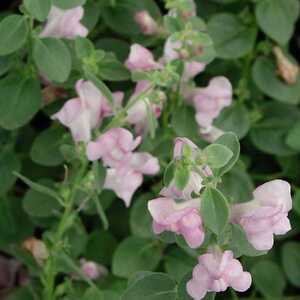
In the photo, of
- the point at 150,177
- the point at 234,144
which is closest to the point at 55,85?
the point at 150,177

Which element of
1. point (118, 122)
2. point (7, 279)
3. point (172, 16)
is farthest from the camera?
point (7, 279)

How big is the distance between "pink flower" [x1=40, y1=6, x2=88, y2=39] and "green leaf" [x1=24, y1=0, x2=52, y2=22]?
0.11 m

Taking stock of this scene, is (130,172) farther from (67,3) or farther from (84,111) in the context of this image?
(67,3)

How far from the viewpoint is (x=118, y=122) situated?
41.6 inches

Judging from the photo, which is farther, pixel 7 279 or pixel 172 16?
pixel 7 279

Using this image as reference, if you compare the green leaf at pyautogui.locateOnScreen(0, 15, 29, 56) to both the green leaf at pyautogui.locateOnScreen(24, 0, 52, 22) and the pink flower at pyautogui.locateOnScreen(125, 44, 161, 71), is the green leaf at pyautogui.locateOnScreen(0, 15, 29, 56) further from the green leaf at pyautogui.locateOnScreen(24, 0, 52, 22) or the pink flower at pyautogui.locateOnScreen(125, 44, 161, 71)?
the pink flower at pyautogui.locateOnScreen(125, 44, 161, 71)

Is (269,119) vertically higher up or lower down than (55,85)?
lower down

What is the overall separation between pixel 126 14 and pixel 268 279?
1.62 feet

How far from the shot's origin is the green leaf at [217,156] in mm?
854

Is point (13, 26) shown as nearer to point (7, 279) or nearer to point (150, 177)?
point (150, 177)

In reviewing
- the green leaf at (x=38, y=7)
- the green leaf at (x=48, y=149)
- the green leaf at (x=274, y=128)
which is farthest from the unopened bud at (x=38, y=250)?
the green leaf at (x=274, y=128)

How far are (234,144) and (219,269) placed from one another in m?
0.14

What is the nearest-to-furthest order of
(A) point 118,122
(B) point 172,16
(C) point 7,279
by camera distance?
(A) point 118,122 → (B) point 172,16 → (C) point 7,279

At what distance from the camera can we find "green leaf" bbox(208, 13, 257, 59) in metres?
1.41
